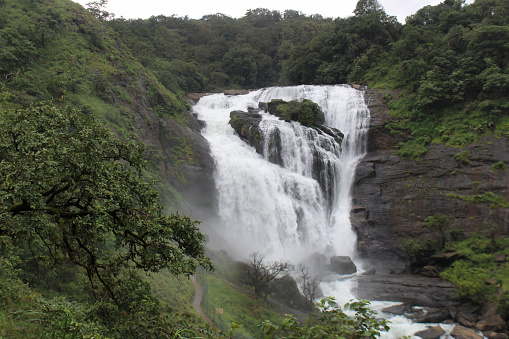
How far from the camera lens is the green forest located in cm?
566

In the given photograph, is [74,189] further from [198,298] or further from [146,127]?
[146,127]

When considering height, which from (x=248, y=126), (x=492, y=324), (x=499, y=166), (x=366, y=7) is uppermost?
(x=366, y=7)

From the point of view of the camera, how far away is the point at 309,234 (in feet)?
85.8

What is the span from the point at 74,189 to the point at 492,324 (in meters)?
19.0

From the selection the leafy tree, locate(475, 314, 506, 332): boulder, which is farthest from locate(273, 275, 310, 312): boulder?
the leafy tree

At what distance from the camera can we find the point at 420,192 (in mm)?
26031

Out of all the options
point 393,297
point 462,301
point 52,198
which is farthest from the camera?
point 393,297

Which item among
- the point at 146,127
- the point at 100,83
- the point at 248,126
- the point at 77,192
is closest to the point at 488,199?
the point at 248,126

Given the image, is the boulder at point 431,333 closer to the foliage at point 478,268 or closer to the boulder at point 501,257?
the foliage at point 478,268

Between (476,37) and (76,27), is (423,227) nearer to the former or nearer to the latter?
(476,37)

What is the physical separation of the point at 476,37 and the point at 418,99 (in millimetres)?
7112

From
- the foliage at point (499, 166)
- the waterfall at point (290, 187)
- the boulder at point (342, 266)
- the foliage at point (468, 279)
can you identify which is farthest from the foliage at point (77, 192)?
the foliage at point (499, 166)

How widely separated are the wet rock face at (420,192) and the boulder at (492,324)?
27.0 ft

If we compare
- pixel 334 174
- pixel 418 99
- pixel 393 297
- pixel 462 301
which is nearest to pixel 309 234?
pixel 334 174
